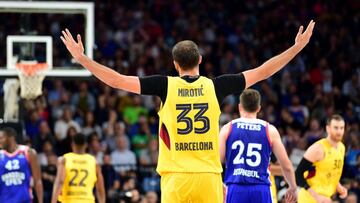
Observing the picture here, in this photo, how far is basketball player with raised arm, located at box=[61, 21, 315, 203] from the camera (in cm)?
778

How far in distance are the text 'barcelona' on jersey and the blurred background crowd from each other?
5589 millimetres

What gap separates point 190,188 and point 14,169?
6.30m

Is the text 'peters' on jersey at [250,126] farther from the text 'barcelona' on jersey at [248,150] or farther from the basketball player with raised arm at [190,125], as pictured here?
the basketball player with raised arm at [190,125]

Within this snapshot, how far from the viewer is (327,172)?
1304 centimetres

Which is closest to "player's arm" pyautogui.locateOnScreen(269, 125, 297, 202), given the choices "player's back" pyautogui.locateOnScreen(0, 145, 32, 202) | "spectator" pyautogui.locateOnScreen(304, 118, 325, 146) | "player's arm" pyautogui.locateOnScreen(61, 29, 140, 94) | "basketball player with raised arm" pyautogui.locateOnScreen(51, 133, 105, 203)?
"player's arm" pyautogui.locateOnScreen(61, 29, 140, 94)

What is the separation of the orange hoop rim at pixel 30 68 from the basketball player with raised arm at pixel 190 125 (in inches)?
303

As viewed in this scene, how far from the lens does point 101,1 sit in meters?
24.5

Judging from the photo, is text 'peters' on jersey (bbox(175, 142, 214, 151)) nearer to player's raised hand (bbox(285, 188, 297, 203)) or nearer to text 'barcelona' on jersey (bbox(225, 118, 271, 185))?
text 'barcelona' on jersey (bbox(225, 118, 271, 185))

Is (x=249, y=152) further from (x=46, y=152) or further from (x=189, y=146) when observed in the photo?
(x=46, y=152)

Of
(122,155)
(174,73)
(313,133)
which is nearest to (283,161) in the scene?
(122,155)

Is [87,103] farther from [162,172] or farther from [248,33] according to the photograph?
[162,172]

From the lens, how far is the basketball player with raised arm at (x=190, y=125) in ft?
25.5

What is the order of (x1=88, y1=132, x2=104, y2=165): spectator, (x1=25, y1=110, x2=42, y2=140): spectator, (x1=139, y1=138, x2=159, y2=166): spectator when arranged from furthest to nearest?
(x1=139, y1=138, x2=159, y2=166): spectator → (x1=25, y1=110, x2=42, y2=140): spectator → (x1=88, y1=132, x2=104, y2=165): spectator

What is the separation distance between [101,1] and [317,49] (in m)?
5.97
